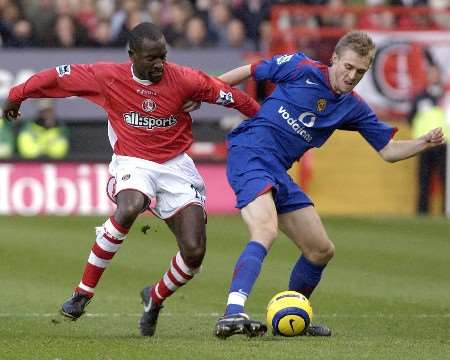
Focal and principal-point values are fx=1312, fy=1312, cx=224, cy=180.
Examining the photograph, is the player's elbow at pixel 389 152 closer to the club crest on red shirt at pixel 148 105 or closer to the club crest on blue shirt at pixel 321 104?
the club crest on blue shirt at pixel 321 104

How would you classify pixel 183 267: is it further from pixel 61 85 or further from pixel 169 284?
pixel 61 85

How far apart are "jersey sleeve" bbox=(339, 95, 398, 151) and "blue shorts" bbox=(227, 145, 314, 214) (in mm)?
623

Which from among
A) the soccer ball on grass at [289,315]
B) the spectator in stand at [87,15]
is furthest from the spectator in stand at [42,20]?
the soccer ball on grass at [289,315]

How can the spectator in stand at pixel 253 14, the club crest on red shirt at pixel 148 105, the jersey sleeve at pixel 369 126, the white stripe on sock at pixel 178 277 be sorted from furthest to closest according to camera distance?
the spectator in stand at pixel 253 14 < the jersey sleeve at pixel 369 126 < the white stripe on sock at pixel 178 277 < the club crest on red shirt at pixel 148 105

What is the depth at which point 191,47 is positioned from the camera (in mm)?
19984

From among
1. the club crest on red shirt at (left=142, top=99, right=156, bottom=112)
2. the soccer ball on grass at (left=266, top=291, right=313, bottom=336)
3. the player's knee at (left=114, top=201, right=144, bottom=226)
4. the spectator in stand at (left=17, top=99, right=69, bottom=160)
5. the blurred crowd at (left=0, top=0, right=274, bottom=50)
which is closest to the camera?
the soccer ball on grass at (left=266, top=291, right=313, bottom=336)

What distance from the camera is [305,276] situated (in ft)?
29.2

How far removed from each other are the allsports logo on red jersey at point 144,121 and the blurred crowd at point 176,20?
11.4 meters

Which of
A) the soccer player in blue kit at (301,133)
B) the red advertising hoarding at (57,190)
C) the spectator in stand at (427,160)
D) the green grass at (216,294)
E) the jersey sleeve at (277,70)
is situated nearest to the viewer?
the green grass at (216,294)

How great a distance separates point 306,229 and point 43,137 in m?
11.3

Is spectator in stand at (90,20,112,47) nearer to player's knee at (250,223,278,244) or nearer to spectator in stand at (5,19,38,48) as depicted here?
spectator in stand at (5,19,38,48)

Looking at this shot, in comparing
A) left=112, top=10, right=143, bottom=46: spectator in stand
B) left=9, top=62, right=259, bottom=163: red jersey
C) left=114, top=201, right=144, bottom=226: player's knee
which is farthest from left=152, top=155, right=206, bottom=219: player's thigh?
left=112, top=10, right=143, bottom=46: spectator in stand

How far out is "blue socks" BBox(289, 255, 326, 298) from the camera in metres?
8.84

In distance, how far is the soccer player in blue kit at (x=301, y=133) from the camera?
8430 mm
